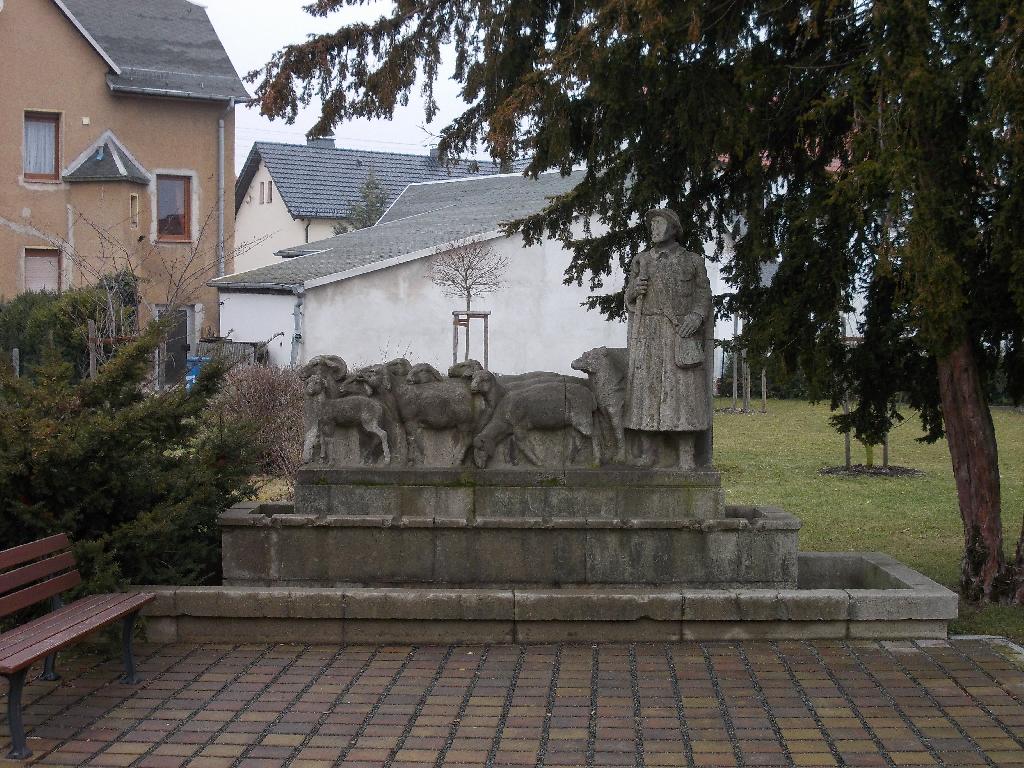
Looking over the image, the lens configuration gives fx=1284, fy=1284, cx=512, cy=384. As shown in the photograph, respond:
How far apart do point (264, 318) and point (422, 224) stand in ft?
19.4

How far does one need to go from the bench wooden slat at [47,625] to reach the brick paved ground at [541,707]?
43cm

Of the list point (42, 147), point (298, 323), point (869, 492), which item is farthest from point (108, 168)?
point (869, 492)

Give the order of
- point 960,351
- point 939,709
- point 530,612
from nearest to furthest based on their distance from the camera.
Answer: point 939,709 < point 530,612 < point 960,351

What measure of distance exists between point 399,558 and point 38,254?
2152 cm

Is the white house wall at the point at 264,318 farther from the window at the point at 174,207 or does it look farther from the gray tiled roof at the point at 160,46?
the gray tiled roof at the point at 160,46

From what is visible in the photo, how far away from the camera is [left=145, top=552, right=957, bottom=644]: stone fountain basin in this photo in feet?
25.3

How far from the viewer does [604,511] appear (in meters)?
8.58

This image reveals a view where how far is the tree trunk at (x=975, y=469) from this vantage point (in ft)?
30.7

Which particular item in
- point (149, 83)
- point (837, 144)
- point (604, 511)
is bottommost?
point (604, 511)

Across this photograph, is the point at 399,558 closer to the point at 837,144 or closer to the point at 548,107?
the point at 548,107

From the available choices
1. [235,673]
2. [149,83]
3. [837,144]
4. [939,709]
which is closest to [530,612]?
[235,673]

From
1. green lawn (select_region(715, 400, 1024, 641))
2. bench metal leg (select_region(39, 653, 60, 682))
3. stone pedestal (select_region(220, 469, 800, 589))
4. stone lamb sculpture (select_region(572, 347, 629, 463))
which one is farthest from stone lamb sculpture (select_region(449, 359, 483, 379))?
green lawn (select_region(715, 400, 1024, 641))

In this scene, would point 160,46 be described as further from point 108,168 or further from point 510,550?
point 510,550

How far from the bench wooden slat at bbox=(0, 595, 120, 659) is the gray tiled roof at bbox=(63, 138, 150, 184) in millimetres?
20520
